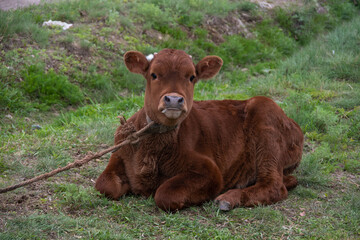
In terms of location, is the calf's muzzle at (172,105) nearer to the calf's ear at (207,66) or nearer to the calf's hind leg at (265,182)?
the calf's ear at (207,66)

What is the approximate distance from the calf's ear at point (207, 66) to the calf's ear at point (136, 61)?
0.65 metres

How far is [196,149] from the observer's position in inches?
207

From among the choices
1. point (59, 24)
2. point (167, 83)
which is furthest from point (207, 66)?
point (59, 24)

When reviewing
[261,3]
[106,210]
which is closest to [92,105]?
[106,210]

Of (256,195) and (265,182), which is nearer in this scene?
(256,195)

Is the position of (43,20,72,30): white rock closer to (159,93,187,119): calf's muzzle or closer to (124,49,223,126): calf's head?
(124,49,223,126): calf's head

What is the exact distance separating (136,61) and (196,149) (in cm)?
124

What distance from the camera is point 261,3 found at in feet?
51.4

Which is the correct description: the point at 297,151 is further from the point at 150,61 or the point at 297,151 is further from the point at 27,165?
the point at 27,165

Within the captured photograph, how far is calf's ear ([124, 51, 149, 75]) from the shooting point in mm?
5172

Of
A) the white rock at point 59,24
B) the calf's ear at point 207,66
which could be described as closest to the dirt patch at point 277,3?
the white rock at point 59,24

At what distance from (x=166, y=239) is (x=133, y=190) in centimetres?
107

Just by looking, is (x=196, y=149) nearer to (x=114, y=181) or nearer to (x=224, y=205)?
(x=224, y=205)

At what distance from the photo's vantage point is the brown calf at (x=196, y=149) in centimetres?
486
